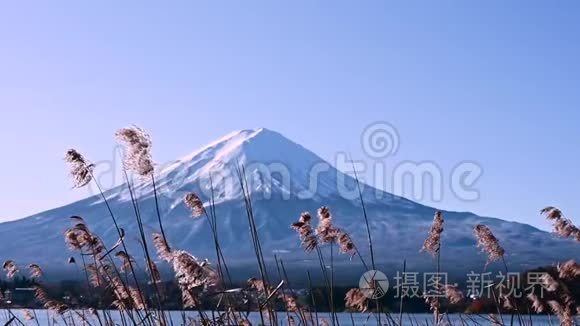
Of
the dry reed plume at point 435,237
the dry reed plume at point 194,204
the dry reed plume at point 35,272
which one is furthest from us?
the dry reed plume at point 35,272

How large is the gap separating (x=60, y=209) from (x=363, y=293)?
177 metres

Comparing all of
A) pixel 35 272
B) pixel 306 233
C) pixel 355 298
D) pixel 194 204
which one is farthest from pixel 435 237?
pixel 35 272

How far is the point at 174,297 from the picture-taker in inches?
269

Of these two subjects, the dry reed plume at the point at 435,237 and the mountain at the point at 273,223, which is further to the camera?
the mountain at the point at 273,223

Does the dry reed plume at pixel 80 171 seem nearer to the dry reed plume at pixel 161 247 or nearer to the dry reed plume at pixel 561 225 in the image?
the dry reed plume at pixel 161 247

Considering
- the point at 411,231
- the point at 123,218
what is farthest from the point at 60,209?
the point at 411,231

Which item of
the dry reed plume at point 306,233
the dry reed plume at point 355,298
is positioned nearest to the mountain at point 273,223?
the dry reed plume at point 355,298

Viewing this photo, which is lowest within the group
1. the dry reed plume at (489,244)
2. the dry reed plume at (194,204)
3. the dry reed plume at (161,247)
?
the dry reed plume at (489,244)

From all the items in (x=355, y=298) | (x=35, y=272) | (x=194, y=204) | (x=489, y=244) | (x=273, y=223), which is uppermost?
(x=273, y=223)

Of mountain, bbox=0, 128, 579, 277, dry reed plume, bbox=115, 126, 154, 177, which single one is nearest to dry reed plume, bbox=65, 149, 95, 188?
dry reed plume, bbox=115, 126, 154, 177

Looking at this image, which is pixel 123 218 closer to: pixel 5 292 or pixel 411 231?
pixel 411 231

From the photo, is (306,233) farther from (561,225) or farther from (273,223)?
(273,223)

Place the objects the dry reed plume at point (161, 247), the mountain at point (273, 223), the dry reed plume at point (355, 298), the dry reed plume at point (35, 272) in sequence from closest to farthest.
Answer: the dry reed plume at point (161, 247)
the dry reed plume at point (355, 298)
the dry reed plume at point (35, 272)
the mountain at point (273, 223)

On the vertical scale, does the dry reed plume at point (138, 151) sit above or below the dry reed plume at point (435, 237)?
above
